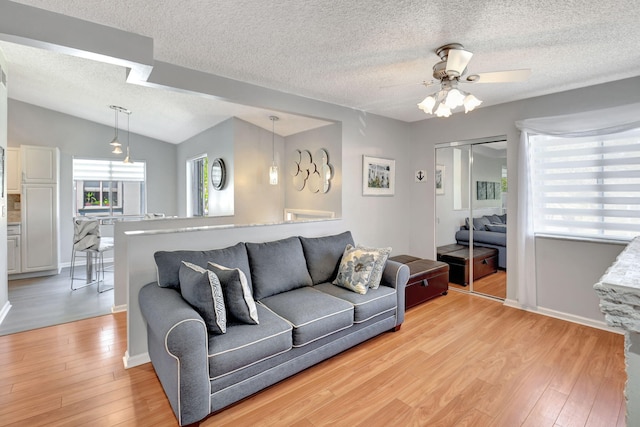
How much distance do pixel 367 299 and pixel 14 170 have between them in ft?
19.7

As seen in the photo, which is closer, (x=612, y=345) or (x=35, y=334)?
(x=612, y=345)

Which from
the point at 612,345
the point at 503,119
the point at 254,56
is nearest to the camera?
the point at 254,56

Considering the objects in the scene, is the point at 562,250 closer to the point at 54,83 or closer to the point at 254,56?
→ the point at 254,56

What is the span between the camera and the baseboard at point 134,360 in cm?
246

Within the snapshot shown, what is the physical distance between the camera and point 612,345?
2.77m

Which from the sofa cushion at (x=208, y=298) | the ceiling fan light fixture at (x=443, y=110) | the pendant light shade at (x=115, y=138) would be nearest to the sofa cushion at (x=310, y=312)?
the sofa cushion at (x=208, y=298)

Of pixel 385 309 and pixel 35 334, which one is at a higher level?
pixel 385 309

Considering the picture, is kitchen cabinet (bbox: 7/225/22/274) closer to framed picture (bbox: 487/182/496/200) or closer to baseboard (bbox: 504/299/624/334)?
framed picture (bbox: 487/182/496/200)

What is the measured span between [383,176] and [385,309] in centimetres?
215

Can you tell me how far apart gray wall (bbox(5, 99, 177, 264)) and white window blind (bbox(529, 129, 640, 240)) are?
6435mm

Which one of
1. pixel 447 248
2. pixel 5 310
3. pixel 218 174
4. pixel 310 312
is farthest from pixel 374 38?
pixel 5 310

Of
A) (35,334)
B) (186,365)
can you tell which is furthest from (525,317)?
(35,334)

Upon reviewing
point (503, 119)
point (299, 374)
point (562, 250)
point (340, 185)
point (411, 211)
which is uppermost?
point (503, 119)

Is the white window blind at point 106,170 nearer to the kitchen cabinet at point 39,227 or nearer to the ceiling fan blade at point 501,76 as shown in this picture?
the kitchen cabinet at point 39,227
